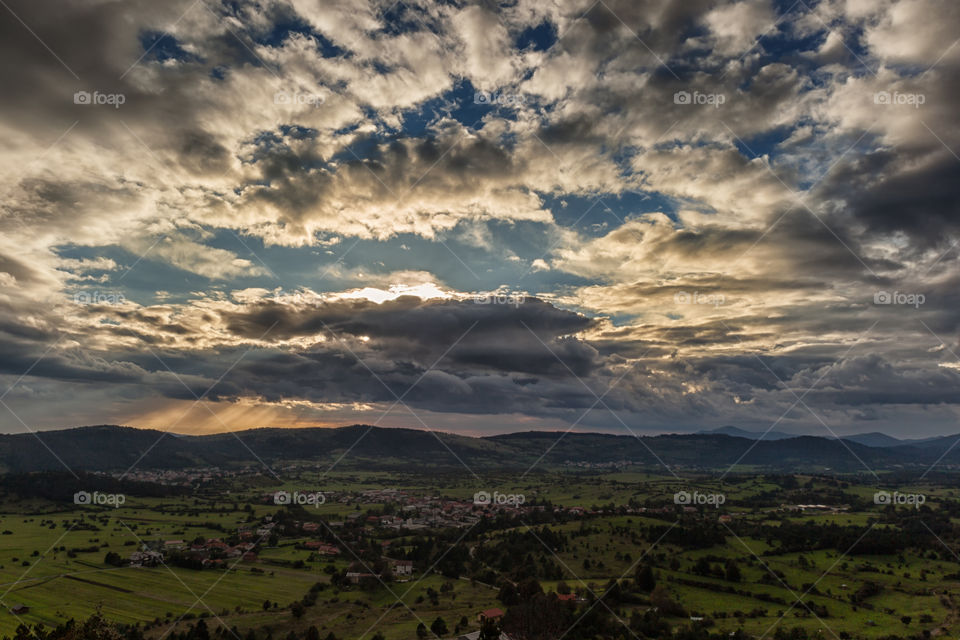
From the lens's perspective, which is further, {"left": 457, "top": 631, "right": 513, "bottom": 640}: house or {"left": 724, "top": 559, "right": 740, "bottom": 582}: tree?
{"left": 724, "top": 559, "right": 740, "bottom": 582}: tree

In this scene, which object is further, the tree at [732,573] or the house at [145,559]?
the house at [145,559]

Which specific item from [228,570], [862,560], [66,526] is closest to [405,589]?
[228,570]

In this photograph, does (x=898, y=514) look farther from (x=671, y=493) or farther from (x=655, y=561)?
(x=655, y=561)

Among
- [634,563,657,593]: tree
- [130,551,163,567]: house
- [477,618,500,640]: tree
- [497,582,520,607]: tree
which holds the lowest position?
[130,551,163,567]: house

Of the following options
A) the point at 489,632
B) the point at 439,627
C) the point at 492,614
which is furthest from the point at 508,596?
the point at 489,632

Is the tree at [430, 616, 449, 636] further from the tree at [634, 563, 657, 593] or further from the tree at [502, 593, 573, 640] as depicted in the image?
the tree at [634, 563, 657, 593]

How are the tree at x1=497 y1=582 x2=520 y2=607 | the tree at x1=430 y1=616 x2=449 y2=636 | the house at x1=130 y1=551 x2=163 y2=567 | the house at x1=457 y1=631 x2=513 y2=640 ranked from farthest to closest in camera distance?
the house at x1=130 y1=551 x2=163 y2=567, the tree at x1=497 y1=582 x2=520 y2=607, the tree at x1=430 y1=616 x2=449 y2=636, the house at x1=457 y1=631 x2=513 y2=640

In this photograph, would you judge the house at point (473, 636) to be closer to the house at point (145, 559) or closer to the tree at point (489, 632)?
the tree at point (489, 632)

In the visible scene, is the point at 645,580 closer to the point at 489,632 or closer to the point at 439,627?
the point at 439,627

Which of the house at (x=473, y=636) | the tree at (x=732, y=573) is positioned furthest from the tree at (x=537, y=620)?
the tree at (x=732, y=573)

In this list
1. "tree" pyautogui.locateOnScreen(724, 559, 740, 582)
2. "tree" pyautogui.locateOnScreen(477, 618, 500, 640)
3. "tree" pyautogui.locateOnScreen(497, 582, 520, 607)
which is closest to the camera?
"tree" pyautogui.locateOnScreen(477, 618, 500, 640)

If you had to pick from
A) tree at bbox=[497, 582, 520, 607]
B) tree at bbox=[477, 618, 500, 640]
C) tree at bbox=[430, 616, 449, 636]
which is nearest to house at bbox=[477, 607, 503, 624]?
tree at bbox=[497, 582, 520, 607]
